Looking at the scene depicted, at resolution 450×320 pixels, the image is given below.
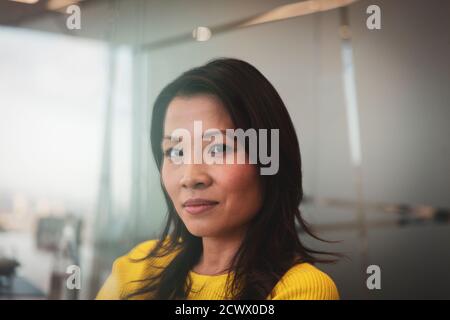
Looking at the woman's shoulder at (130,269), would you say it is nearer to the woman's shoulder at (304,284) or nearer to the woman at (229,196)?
the woman at (229,196)

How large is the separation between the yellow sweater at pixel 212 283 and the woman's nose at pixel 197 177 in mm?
242

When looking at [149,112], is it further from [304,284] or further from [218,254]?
[304,284]

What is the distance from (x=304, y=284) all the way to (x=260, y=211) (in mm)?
233

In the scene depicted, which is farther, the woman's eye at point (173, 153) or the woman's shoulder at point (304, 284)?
the woman's eye at point (173, 153)

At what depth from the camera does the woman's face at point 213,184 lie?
148 cm

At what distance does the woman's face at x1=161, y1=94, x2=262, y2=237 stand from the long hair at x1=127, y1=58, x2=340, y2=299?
0.03m

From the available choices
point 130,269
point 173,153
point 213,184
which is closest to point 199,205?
point 213,184

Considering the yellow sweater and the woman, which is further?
the woman

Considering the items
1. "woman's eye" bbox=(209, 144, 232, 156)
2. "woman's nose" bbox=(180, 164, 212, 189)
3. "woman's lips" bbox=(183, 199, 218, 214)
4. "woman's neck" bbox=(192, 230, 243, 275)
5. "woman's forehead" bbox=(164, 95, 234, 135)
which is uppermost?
"woman's forehead" bbox=(164, 95, 234, 135)

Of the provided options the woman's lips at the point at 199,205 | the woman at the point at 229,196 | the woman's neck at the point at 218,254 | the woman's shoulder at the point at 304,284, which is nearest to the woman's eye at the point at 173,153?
the woman at the point at 229,196

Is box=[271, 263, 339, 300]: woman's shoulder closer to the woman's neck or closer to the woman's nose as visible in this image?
the woman's neck

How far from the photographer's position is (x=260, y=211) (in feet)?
4.81

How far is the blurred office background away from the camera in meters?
1.75

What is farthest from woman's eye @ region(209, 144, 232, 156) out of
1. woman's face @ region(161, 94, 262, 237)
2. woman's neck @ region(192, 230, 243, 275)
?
woman's neck @ region(192, 230, 243, 275)
